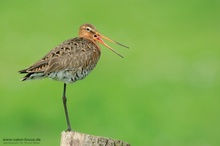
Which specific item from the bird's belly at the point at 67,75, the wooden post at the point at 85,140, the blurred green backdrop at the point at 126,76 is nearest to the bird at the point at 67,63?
the bird's belly at the point at 67,75

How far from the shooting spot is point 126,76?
2689 cm

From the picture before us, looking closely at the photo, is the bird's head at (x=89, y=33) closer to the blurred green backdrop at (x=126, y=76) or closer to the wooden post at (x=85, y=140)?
the wooden post at (x=85, y=140)

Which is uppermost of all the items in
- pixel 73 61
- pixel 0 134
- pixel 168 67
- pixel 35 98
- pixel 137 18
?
pixel 137 18

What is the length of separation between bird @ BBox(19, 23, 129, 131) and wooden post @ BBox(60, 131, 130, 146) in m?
1.79

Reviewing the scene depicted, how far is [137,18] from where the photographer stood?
34.1m

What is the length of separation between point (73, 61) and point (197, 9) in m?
23.2

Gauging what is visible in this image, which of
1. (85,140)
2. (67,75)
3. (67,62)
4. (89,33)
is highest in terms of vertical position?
(89,33)

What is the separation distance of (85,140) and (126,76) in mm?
16135

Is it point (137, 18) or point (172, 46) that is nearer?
point (172, 46)

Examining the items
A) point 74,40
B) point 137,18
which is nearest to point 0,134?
point 74,40

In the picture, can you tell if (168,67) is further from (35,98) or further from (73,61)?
(73,61)

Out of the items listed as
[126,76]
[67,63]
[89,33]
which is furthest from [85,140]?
[126,76]

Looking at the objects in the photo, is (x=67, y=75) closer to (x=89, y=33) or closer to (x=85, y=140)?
(x=89, y=33)

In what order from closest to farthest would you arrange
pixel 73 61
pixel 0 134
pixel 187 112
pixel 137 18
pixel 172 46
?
pixel 73 61 < pixel 0 134 < pixel 187 112 < pixel 172 46 < pixel 137 18
